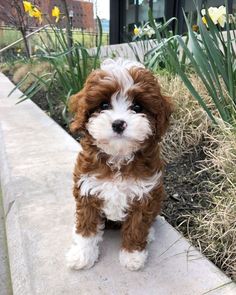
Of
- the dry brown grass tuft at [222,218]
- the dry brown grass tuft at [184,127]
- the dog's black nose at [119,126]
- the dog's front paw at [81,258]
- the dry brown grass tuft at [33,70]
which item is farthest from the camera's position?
the dry brown grass tuft at [33,70]

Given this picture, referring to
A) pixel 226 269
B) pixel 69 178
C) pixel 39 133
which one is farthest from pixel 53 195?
pixel 39 133

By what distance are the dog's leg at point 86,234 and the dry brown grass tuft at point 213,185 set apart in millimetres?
555

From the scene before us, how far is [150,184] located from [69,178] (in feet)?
4.22

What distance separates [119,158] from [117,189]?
0.14 metres

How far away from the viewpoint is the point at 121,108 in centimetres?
169

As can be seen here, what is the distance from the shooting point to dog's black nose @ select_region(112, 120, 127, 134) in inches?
63.9

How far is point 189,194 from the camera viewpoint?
2.62 meters

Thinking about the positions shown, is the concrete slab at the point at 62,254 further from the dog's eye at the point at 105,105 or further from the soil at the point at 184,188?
the dog's eye at the point at 105,105

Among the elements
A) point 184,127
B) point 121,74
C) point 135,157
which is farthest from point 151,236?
point 184,127

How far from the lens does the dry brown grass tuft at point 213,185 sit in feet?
6.89

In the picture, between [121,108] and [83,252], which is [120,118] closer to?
[121,108]

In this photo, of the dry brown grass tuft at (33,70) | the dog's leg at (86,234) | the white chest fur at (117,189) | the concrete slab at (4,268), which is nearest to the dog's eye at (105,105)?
the white chest fur at (117,189)

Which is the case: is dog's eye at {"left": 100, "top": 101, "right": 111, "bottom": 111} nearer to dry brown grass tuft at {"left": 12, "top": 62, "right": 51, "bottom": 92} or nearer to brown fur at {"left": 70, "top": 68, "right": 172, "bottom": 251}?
brown fur at {"left": 70, "top": 68, "right": 172, "bottom": 251}

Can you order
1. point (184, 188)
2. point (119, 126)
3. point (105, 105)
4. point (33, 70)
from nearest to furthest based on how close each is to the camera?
1. point (119, 126)
2. point (105, 105)
3. point (184, 188)
4. point (33, 70)
